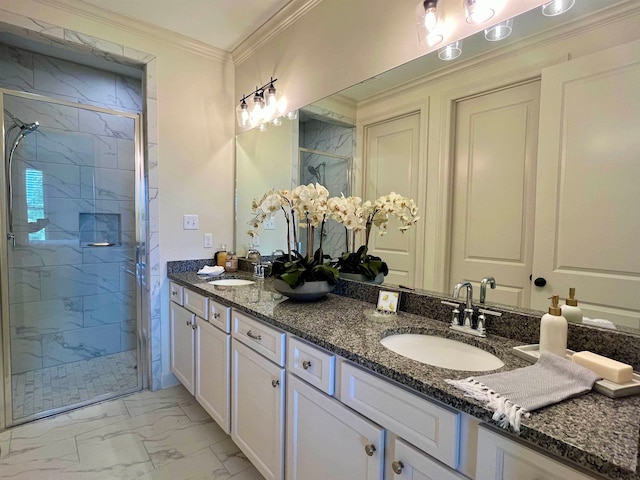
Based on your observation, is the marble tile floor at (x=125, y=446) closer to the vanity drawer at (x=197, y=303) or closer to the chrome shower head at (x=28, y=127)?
the vanity drawer at (x=197, y=303)

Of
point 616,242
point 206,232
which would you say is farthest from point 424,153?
point 206,232

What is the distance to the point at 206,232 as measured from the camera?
8.88ft

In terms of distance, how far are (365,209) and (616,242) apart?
39.0 inches

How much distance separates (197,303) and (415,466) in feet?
5.19

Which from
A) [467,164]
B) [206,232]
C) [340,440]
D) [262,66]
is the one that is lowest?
[340,440]

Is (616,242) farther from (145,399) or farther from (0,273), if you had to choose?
(0,273)

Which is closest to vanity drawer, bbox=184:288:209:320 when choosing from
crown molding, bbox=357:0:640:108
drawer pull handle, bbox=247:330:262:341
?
drawer pull handle, bbox=247:330:262:341

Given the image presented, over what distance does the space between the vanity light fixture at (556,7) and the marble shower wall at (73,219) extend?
8.39 feet

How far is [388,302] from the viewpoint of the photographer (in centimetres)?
152

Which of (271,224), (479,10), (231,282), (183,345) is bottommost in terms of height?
(183,345)

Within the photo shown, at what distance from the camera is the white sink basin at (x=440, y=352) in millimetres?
1097

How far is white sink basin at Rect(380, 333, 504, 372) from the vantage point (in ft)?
3.60

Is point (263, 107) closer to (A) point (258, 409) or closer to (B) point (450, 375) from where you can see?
(A) point (258, 409)

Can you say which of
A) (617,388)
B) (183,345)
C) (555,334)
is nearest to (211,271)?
(183,345)
